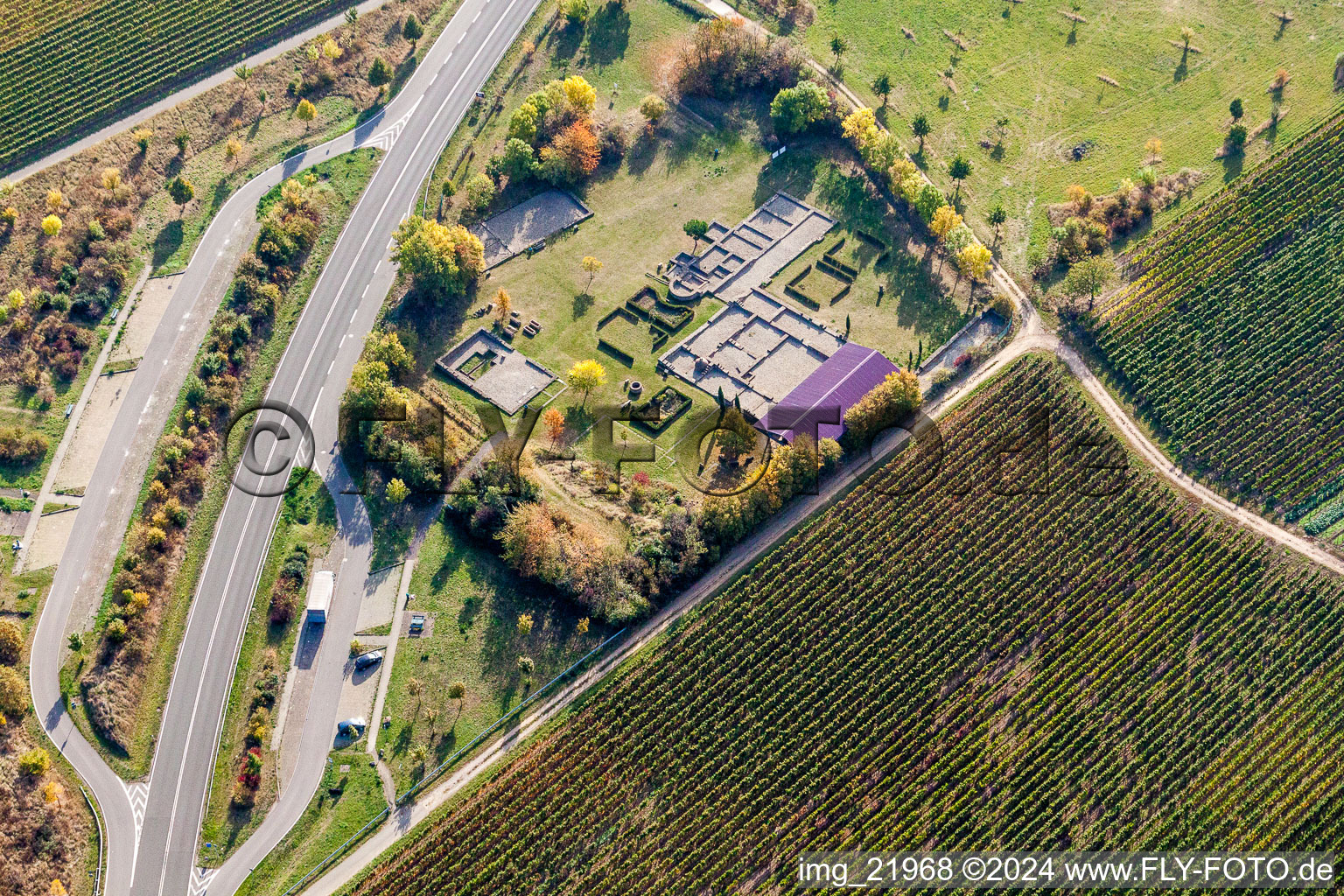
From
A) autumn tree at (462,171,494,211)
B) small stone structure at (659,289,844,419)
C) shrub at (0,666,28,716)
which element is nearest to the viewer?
shrub at (0,666,28,716)

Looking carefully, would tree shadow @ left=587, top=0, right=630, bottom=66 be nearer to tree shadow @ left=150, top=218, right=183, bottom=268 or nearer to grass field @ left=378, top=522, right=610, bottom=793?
tree shadow @ left=150, top=218, right=183, bottom=268

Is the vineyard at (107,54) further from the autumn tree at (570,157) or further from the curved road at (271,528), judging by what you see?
the autumn tree at (570,157)

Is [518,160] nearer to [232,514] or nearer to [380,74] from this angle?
[380,74]

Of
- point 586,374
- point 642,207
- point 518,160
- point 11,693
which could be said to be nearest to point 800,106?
point 642,207

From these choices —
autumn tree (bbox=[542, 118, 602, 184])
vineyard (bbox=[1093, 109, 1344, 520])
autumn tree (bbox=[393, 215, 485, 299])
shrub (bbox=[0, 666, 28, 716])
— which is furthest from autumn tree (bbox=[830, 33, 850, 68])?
shrub (bbox=[0, 666, 28, 716])

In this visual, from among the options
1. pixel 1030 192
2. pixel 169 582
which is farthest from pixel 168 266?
pixel 1030 192

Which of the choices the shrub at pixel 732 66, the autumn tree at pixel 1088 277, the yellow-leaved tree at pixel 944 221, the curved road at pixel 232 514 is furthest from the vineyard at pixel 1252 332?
the curved road at pixel 232 514
